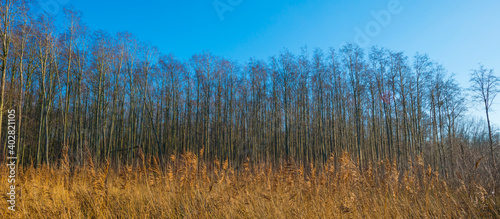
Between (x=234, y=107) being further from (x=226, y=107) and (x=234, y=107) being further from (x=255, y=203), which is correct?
(x=255, y=203)

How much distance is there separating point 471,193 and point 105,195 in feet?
17.8

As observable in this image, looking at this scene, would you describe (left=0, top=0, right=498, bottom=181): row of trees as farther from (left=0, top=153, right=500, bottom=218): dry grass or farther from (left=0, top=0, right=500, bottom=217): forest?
(left=0, top=153, right=500, bottom=218): dry grass

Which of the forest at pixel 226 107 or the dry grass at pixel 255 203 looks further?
the forest at pixel 226 107

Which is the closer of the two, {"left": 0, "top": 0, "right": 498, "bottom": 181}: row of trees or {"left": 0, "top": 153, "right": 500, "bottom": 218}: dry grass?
{"left": 0, "top": 153, "right": 500, "bottom": 218}: dry grass

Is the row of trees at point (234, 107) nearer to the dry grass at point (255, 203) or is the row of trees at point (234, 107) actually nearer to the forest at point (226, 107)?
the forest at point (226, 107)

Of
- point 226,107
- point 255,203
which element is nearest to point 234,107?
point 226,107

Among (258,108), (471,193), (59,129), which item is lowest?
(471,193)

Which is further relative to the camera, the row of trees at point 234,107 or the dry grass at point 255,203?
the row of trees at point 234,107

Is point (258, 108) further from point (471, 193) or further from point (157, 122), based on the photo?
Answer: point (471, 193)

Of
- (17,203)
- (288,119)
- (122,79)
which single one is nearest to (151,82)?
(122,79)

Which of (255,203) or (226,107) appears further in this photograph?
(226,107)

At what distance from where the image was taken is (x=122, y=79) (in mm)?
16719

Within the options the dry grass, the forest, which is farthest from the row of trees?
the dry grass

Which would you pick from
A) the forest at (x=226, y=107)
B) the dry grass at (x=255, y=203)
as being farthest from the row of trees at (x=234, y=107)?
the dry grass at (x=255, y=203)
